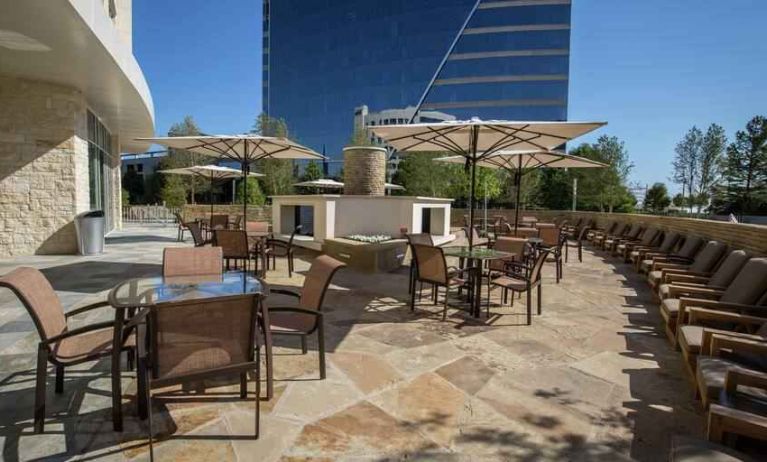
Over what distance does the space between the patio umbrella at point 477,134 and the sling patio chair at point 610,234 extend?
7.01 meters

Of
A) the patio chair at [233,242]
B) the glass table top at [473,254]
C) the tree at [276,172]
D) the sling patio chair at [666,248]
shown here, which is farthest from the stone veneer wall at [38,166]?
the tree at [276,172]

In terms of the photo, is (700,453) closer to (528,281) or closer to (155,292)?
(528,281)

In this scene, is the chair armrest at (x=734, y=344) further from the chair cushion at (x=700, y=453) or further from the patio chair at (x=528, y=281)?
the patio chair at (x=528, y=281)

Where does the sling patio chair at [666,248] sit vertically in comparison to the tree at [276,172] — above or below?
below

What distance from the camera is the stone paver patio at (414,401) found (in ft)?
7.26

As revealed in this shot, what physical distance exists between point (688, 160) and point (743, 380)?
36.9 m

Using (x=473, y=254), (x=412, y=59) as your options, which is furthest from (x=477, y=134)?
(x=412, y=59)

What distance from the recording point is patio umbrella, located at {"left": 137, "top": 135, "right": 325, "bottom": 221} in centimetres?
723

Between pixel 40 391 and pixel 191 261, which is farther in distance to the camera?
pixel 191 261

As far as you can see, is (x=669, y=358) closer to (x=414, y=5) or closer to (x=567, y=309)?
(x=567, y=309)

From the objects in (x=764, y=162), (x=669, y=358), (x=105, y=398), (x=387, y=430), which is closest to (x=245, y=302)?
(x=387, y=430)

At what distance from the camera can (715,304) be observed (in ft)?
11.6

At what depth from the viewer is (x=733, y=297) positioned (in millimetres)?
3705

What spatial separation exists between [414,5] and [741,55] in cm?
3537
